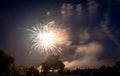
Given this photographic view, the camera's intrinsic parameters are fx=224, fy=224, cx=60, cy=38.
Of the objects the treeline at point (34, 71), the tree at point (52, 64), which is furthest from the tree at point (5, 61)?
the tree at point (52, 64)

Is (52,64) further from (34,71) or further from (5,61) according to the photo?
(34,71)

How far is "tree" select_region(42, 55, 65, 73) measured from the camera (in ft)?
529

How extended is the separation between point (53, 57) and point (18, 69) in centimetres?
5230

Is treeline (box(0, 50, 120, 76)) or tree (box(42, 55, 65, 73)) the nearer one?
treeline (box(0, 50, 120, 76))

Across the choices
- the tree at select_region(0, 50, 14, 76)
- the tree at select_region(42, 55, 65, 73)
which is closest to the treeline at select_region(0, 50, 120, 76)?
the tree at select_region(0, 50, 14, 76)

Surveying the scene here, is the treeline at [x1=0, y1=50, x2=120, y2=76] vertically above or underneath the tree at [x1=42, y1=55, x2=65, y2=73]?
underneath

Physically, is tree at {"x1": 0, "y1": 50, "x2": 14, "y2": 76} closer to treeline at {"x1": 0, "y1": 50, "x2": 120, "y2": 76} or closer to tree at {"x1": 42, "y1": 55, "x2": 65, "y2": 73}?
treeline at {"x1": 0, "y1": 50, "x2": 120, "y2": 76}

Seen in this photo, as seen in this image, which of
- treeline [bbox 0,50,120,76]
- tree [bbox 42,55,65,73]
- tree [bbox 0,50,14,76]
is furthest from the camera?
tree [bbox 42,55,65,73]

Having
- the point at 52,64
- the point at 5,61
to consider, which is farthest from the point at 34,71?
the point at 52,64

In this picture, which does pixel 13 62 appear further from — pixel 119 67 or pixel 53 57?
pixel 119 67

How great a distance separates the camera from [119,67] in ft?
401

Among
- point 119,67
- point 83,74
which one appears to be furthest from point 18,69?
point 119,67

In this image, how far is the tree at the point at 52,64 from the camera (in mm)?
161375

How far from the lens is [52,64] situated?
16100cm
